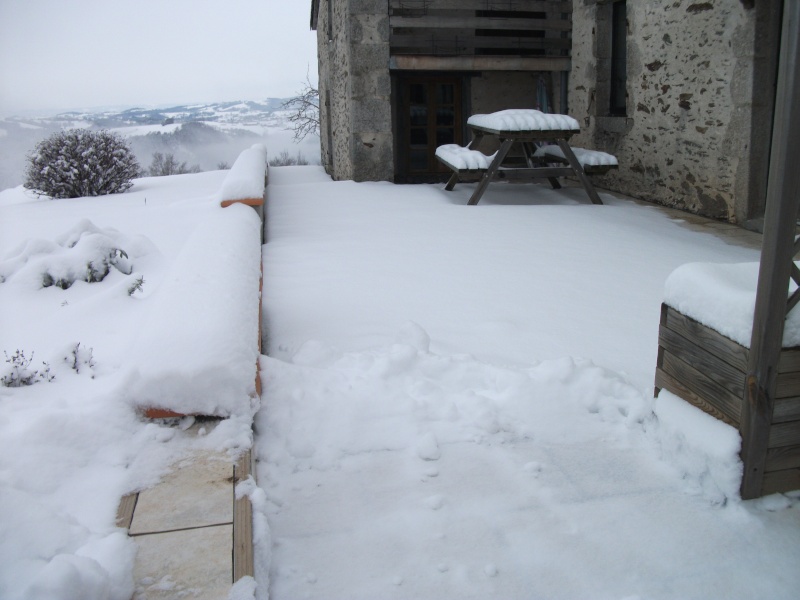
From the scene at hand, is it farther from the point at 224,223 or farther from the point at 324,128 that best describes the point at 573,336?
the point at 324,128

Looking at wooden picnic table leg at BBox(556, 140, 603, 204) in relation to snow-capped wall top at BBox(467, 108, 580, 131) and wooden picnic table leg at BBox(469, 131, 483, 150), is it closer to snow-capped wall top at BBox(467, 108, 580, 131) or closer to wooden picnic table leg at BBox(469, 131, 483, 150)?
snow-capped wall top at BBox(467, 108, 580, 131)

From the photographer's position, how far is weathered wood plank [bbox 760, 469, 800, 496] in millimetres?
2159

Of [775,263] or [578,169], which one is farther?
[578,169]

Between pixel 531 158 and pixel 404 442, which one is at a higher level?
pixel 531 158

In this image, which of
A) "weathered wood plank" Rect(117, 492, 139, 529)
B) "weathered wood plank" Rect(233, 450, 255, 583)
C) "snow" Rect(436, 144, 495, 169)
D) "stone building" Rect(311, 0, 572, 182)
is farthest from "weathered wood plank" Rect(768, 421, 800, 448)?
"stone building" Rect(311, 0, 572, 182)

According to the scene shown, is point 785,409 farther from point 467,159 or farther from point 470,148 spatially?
point 470,148

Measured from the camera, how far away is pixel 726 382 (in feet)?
7.21

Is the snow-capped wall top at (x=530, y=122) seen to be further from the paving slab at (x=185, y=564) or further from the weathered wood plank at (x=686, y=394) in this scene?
the paving slab at (x=185, y=564)

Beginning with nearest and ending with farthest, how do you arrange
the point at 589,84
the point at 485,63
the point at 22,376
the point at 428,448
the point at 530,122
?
the point at 428,448 → the point at 22,376 → the point at 530,122 → the point at 589,84 → the point at 485,63

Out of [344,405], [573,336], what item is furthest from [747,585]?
[573,336]

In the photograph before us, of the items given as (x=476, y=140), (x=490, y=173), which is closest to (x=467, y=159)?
(x=490, y=173)

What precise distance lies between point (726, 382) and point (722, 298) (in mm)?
271

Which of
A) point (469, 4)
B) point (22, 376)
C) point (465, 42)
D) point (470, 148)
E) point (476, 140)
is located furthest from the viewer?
point (465, 42)

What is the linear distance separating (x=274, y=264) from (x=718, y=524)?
3.49 m
